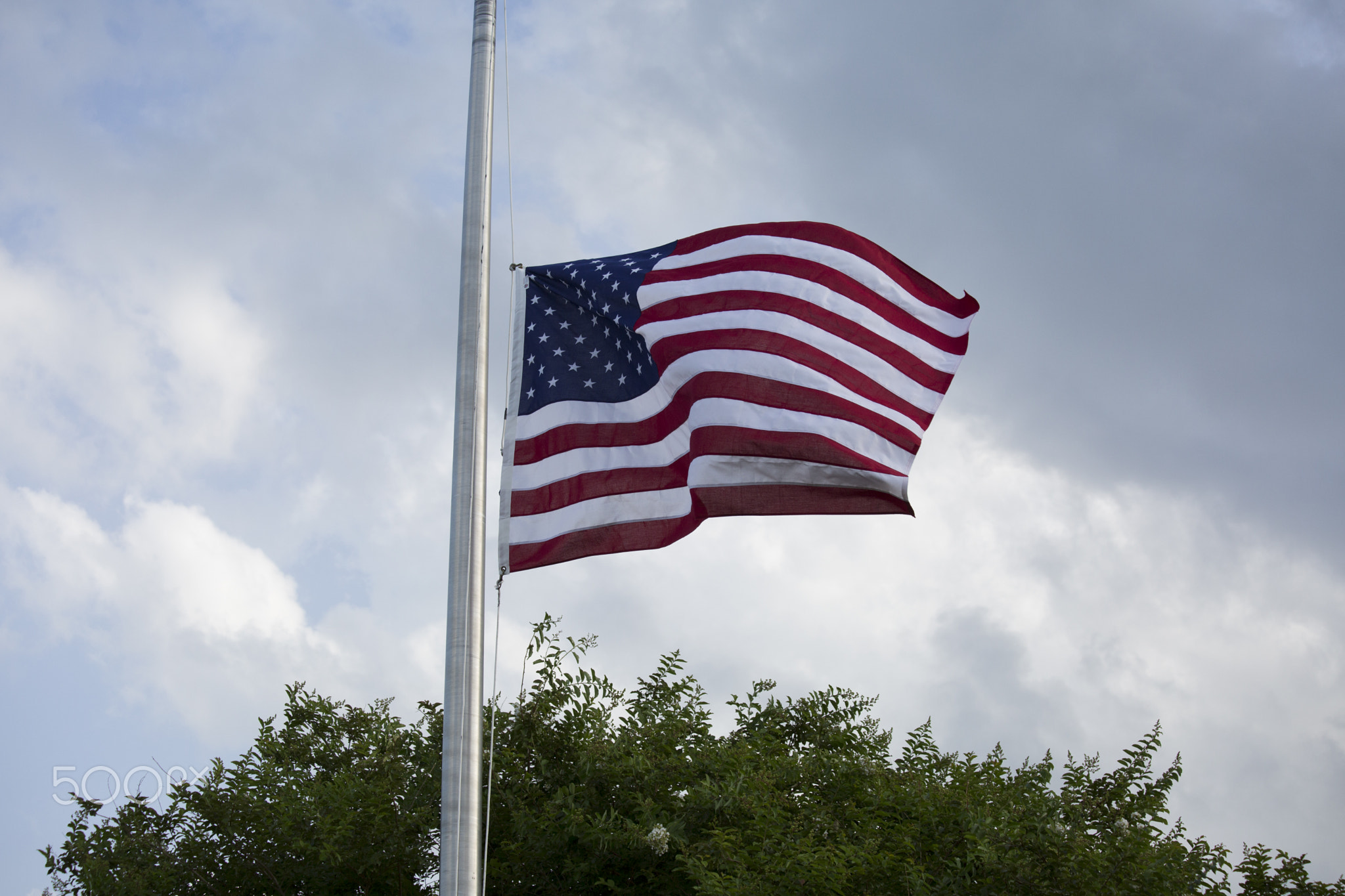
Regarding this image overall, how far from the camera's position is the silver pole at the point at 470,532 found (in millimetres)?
7352

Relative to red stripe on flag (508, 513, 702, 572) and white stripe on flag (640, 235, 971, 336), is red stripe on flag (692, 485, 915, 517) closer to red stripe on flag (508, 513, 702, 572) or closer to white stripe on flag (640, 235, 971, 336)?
red stripe on flag (508, 513, 702, 572)

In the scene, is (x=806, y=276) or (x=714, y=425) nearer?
(x=714, y=425)

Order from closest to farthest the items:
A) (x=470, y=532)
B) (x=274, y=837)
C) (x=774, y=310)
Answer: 1. (x=470, y=532)
2. (x=774, y=310)
3. (x=274, y=837)

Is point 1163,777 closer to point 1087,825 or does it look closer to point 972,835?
point 1087,825

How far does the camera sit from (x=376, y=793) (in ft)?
40.4

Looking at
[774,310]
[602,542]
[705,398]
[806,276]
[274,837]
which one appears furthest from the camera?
[274,837]

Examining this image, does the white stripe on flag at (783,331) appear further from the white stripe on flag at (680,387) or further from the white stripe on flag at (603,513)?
the white stripe on flag at (603,513)

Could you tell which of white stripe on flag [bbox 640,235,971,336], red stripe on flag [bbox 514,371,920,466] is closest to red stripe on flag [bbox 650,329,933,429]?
red stripe on flag [bbox 514,371,920,466]

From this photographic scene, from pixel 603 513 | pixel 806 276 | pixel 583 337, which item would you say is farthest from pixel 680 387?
pixel 806 276

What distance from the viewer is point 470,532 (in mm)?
7957

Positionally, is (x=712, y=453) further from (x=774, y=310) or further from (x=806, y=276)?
(x=806, y=276)

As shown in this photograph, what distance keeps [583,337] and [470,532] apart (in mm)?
2527

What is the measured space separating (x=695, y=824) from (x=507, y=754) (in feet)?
7.71

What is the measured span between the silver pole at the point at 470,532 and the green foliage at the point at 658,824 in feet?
9.09
